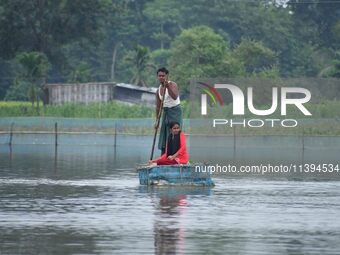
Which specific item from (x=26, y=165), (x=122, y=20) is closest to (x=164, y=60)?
(x=122, y=20)

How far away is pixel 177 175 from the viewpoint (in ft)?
88.4

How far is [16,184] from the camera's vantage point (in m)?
28.2

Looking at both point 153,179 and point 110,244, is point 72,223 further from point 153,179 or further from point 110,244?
point 153,179

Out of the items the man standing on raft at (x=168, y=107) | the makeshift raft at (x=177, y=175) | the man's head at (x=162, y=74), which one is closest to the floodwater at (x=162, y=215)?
the makeshift raft at (x=177, y=175)

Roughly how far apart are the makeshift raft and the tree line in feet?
153

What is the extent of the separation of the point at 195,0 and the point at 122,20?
668 cm

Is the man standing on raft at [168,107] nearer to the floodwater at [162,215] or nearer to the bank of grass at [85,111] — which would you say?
the floodwater at [162,215]

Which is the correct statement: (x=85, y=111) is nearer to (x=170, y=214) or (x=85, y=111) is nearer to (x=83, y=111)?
(x=83, y=111)

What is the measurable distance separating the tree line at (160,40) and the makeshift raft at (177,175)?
46.6 meters

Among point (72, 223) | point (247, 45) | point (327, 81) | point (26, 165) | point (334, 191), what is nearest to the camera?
point (72, 223)

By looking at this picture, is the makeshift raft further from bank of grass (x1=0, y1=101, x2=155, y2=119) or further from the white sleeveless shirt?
bank of grass (x1=0, y1=101, x2=155, y2=119)

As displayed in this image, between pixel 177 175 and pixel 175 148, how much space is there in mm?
592

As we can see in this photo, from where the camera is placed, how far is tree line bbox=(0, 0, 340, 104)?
79.3 m

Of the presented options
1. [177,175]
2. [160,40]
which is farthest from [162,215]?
[160,40]
